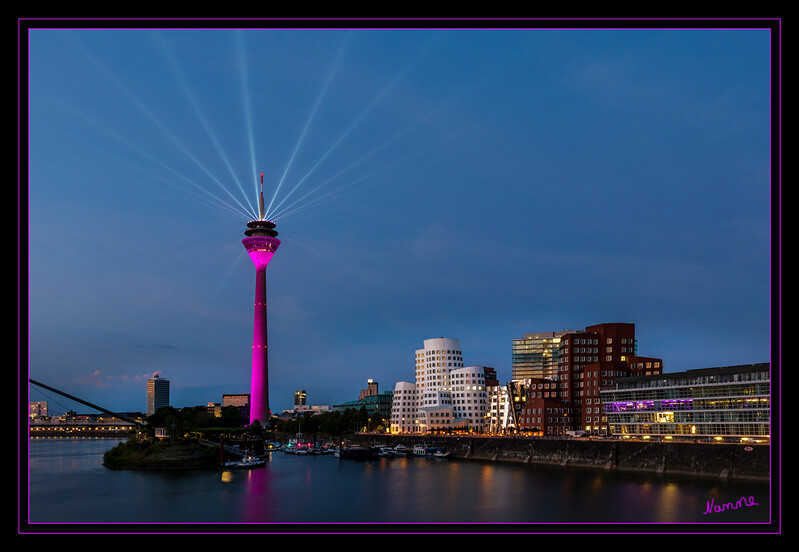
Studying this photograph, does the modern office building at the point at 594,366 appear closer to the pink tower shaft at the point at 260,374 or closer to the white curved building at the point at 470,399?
the white curved building at the point at 470,399

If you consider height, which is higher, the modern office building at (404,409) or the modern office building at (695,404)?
the modern office building at (695,404)

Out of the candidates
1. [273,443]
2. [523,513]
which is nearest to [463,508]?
[523,513]

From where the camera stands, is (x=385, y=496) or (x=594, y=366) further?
(x=594, y=366)

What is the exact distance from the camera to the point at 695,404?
95125mm

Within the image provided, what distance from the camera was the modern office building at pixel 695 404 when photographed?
282 feet

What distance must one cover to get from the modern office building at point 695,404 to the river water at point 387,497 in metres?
15.0

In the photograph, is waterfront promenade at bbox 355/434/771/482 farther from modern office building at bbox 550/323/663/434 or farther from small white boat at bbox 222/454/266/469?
small white boat at bbox 222/454/266/469

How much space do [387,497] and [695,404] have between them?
4804cm

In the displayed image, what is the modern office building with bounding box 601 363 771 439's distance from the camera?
86.1 metres

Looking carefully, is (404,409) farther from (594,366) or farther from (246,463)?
(246,463)

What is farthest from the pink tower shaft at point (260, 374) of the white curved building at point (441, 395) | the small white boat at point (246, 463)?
the small white boat at point (246, 463)

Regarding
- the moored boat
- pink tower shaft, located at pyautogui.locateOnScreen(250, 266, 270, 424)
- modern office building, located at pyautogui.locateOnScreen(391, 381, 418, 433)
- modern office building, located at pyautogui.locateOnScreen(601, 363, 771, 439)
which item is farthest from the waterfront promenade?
pink tower shaft, located at pyautogui.locateOnScreen(250, 266, 270, 424)

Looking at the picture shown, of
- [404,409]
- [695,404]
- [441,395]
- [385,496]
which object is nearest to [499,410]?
[441,395]
